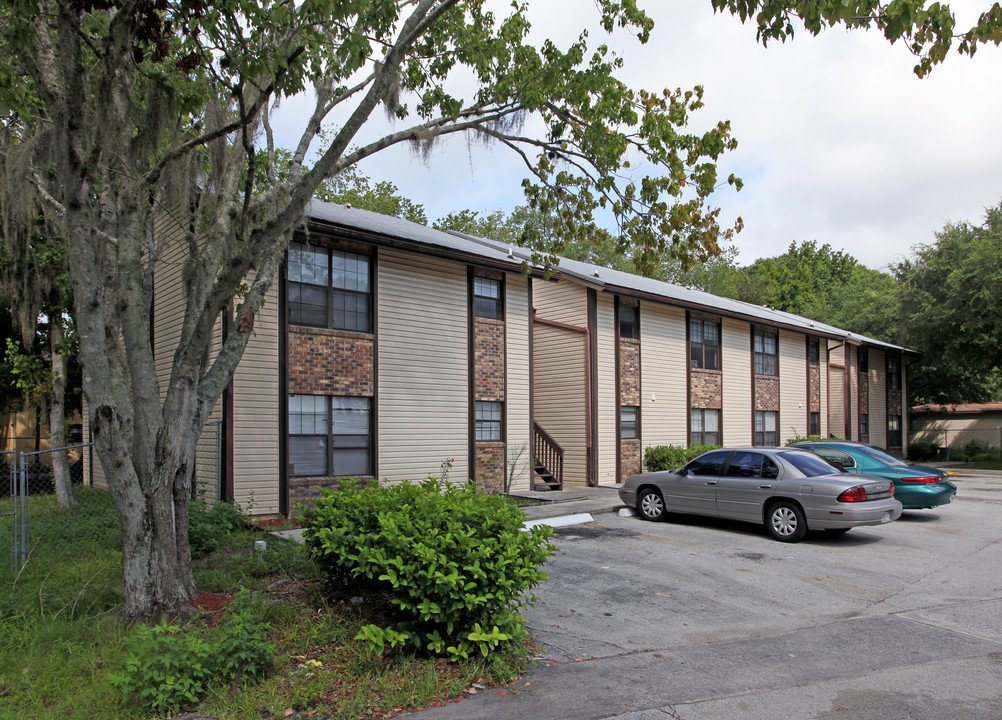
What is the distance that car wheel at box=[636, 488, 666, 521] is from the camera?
1290 centimetres

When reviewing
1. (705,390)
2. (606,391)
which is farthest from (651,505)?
(705,390)

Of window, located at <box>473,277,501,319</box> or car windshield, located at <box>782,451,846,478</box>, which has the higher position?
window, located at <box>473,277,501,319</box>

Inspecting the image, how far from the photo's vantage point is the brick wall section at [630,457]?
20.4 meters

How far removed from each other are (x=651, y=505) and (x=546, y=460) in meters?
6.31

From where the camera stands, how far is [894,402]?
114ft

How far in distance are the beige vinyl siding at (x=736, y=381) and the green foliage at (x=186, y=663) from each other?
21132mm

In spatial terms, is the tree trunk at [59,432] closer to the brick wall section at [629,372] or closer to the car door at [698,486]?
the car door at [698,486]

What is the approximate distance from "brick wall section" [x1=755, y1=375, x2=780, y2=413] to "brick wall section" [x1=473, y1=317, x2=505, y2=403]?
42.8 ft

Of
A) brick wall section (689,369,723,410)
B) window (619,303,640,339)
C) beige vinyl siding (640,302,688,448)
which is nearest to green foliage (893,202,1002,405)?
brick wall section (689,369,723,410)

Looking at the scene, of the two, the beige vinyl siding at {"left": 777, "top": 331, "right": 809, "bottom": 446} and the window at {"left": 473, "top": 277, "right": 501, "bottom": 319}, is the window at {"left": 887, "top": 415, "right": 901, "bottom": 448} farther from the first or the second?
the window at {"left": 473, "top": 277, "right": 501, "bottom": 319}

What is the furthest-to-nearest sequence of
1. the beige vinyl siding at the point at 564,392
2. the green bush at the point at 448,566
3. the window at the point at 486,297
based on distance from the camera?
the beige vinyl siding at the point at 564,392 < the window at the point at 486,297 < the green bush at the point at 448,566

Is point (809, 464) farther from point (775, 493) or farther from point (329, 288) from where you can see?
point (329, 288)

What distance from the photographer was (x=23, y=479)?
8.57m

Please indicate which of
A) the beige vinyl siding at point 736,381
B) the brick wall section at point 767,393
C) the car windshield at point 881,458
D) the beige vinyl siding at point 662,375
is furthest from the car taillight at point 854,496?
the brick wall section at point 767,393
